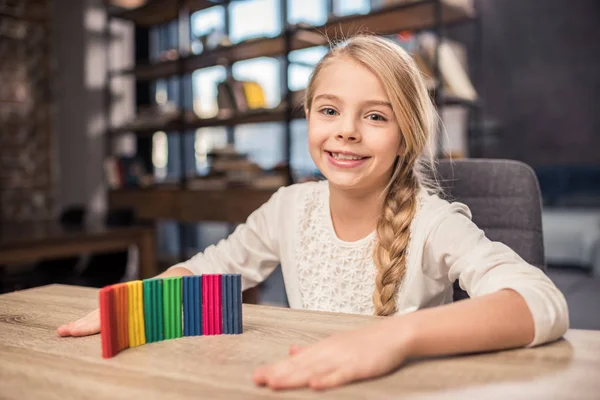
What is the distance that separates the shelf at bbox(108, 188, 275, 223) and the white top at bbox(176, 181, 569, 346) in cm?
202

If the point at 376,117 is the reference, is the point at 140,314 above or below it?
below

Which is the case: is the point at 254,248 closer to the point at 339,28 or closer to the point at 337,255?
the point at 337,255

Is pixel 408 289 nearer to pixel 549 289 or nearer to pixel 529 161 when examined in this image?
pixel 549 289

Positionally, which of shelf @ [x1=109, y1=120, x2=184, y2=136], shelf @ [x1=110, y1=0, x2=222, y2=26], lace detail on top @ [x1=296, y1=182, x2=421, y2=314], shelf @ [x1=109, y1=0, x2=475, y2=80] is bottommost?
lace detail on top @ [x1=296, y1=182, x2=421, y2=314]

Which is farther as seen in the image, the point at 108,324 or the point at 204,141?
the point at 204,141

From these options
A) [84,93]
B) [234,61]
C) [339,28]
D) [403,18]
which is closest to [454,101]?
[403,18]

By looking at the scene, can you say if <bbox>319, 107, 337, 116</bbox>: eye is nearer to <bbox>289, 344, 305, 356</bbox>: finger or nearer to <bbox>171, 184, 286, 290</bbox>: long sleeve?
<bbox>171, 184, 286, 290</bbox>: long sleeve

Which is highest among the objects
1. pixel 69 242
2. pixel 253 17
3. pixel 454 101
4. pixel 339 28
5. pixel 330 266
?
pixel 253 17

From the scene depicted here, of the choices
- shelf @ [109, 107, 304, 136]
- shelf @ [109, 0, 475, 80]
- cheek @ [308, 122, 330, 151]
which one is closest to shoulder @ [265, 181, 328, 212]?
cheek @ [308, 122, 330, 151]

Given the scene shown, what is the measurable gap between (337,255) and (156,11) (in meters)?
3.73

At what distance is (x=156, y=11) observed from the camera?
436cm

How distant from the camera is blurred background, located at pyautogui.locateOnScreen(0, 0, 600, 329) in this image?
3586mm

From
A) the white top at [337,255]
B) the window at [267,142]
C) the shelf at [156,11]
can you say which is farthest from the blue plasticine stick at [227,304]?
the window at [267,142]

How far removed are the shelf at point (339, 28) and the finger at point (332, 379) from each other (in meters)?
2.20
